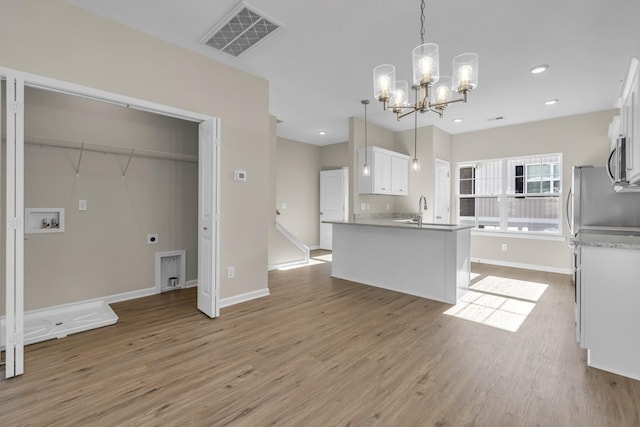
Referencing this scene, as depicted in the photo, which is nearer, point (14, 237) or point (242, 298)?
point (14, 237)

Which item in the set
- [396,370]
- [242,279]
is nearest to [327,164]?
[242,279]

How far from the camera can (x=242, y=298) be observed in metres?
3.76

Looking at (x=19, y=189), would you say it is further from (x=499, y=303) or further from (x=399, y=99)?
(x=499, y=303)

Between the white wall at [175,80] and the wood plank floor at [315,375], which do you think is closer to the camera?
the wood plank floor at [315,375]

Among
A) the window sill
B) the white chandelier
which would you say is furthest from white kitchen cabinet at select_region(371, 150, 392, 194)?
the white chandelier

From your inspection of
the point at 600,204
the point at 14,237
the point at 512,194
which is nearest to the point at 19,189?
the point at 14,237

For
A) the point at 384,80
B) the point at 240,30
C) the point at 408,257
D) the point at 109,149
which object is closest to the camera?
the point at 384,80

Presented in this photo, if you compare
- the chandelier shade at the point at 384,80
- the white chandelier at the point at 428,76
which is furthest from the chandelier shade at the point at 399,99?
the chandelier shade at the point at 384,80

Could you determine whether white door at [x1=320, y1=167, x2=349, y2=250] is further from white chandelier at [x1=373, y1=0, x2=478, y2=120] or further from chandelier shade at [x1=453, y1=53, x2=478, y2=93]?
chandelier shade at [x1=453, y1=53, x2=478, y2=93]

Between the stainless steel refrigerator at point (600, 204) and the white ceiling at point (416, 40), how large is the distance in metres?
1.29

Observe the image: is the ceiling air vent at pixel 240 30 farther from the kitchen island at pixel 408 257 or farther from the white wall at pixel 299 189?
the white wall at pixel 299 189

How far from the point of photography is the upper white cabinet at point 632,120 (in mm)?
2040

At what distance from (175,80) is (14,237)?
6.62 feet

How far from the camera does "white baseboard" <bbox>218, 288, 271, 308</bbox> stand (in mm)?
3586
